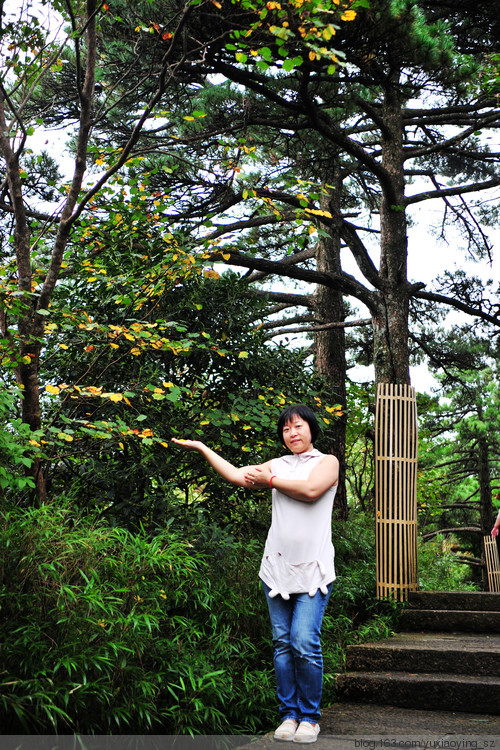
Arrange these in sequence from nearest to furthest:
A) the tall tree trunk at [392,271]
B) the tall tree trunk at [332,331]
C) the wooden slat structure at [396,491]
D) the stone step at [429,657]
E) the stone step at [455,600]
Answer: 1. the stone step at [429,657]
2. the stone step at [455,600]
3. the wooden slat structure at [396,491]
4. the tall tree trunk at [392,271]
5. the tall tree trunk at [332,331]

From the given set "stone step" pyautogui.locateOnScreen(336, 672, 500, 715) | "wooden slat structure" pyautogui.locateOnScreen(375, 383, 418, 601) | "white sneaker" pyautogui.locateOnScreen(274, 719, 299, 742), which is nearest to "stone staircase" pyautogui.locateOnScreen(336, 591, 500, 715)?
"stone step" pyautogui.locateOnScreen(336, 672, 500, 715)

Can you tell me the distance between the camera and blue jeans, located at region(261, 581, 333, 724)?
3154mm

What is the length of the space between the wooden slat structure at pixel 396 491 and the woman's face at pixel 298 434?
312cm

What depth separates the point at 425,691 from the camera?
4.11 metres

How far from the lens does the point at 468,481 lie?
21781mm

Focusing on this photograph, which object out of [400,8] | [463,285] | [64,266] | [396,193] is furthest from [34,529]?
[463,285]

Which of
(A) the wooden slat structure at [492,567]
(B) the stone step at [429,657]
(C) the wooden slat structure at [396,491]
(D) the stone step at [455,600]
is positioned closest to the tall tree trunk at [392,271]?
(C) the wooden slat structure at [396,491]

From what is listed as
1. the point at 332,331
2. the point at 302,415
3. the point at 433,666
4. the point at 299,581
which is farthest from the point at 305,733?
the point at 332,331

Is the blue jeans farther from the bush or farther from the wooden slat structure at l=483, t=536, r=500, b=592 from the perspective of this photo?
the wooden slat structure at l=483, t=536, r=500, b=592

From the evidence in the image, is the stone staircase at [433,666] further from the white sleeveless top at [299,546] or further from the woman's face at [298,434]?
the woman's face at [298,434]

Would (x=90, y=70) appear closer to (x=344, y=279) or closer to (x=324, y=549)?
(x=324, y=549)

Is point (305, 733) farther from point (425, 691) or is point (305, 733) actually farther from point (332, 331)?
point (332, 331)

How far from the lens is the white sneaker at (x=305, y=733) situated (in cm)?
312

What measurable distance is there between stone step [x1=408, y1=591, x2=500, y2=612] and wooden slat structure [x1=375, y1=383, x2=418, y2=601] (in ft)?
0.42
